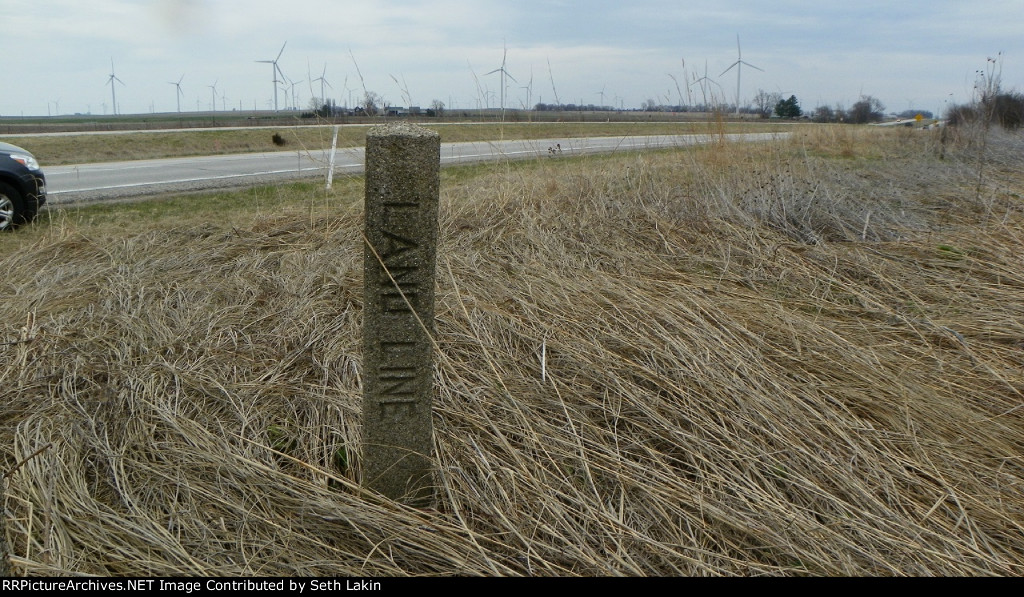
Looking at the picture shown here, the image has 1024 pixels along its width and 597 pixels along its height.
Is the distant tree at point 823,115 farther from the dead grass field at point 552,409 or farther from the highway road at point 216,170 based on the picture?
the dead grass field at point 552,409

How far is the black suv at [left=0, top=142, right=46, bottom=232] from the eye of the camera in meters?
7.76

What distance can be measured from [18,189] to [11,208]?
0.22 metres

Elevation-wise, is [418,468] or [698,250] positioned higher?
[698,250]

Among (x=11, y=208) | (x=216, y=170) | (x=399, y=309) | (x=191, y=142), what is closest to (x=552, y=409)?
(x=399, y=309)

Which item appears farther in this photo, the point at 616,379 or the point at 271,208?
the point at 271,208

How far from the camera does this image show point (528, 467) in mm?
2799

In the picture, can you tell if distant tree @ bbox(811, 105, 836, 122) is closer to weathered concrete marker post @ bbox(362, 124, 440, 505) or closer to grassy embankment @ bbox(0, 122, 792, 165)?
grassy embankment @ bbox(0, 122, 792, 165)

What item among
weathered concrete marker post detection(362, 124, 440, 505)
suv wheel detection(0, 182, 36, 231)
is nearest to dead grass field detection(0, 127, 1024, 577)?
weathered concrete marker post detection(362, 124, 440, 505)

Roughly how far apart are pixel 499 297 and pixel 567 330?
2.32ft

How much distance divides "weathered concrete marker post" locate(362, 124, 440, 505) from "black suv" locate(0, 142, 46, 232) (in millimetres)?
6740

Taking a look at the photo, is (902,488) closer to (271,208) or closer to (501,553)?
(501,553)

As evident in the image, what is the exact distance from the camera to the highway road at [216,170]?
10.2 m

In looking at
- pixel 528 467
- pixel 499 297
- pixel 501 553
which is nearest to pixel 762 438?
pixel 528 467

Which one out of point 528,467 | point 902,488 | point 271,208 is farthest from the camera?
point 271,208
